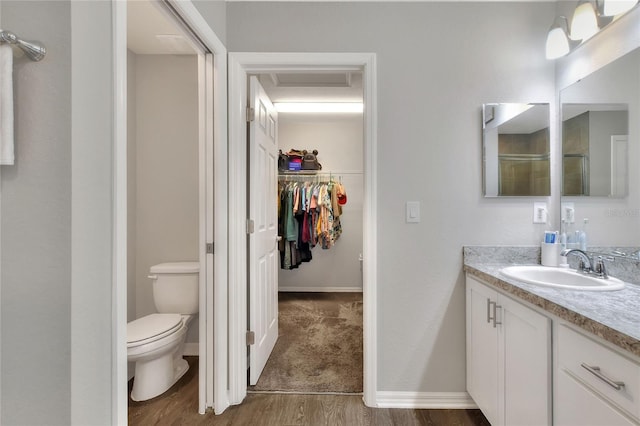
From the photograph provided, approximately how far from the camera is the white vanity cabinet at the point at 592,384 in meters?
0.74

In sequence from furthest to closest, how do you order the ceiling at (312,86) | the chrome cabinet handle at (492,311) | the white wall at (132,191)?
the ceiling at (312,86)
the white wall at (132,191)
the chrome cabinet handle at (492,311)

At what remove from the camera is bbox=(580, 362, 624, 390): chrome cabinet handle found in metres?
0.76

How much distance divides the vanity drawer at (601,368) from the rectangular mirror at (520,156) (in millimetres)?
931

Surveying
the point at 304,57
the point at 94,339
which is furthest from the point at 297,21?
the point at 94,339

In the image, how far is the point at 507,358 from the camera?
128cm

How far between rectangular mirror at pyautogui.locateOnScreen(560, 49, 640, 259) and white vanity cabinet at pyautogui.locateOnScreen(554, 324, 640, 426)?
696 mm

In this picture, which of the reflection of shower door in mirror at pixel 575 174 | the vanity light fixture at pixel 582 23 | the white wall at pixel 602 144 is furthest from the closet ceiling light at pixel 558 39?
the reflection of shower door in mirror at pixel 575 174

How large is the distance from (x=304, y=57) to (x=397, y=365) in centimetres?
188

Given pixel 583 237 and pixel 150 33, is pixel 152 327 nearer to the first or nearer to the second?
pixel 150 33

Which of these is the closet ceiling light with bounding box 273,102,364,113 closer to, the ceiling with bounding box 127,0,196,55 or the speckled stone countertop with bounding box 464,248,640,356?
the ceiling with bounding box 127,0,196,55

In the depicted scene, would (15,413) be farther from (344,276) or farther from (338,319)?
(344,276)

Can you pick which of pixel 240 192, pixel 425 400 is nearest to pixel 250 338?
pixel 240 192

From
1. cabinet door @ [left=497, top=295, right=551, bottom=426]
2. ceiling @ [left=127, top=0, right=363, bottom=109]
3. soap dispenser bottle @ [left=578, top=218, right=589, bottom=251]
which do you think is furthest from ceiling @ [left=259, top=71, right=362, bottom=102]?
cabinet door @ [left=497, top=295, right=551, bottom=426]

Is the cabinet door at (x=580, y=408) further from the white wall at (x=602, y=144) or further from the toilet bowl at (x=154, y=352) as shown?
the toilet bowl at (x=154, y=352)
